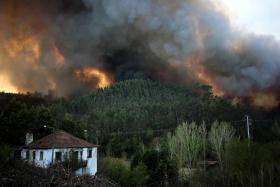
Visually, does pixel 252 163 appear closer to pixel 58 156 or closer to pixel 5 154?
pixel 58 156

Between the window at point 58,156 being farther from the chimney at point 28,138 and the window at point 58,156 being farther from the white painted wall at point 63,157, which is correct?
the chimney at point 28,138

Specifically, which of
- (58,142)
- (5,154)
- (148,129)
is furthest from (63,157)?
(148,129)

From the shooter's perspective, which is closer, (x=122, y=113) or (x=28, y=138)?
(x=28, y=138)

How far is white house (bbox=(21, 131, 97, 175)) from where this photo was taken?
35906 millimetres

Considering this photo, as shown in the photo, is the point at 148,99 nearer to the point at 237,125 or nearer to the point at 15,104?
the point at 237,125

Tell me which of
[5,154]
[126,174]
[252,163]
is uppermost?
[5,154]

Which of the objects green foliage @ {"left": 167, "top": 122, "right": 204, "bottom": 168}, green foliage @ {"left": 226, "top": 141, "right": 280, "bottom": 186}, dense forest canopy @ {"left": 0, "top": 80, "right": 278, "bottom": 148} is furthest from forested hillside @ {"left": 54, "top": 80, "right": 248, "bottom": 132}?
green foliage @ {"left": 226, "top": 141, "right": 280, "bottom": 186}

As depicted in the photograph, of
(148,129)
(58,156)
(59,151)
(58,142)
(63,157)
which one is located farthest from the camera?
(148,129)

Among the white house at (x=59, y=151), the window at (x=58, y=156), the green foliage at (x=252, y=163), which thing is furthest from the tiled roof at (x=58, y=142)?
the green foliage at (x=252, y=163)

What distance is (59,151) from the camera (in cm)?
3656

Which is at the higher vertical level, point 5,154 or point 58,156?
point 5,154

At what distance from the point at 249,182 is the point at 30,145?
20.1 metres

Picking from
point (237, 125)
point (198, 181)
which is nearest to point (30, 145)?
point (198, 181)

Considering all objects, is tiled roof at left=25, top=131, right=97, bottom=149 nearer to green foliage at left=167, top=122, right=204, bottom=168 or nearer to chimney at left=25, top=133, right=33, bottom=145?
chimney at left=25, top=133, right=33, bottom=145
